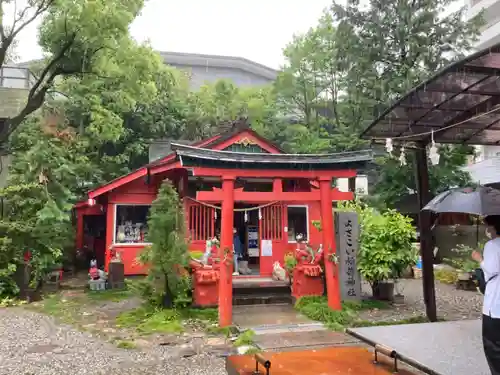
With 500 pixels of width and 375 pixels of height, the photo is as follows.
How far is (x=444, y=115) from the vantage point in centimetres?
827

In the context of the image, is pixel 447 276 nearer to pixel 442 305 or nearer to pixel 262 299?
pixel 442 305

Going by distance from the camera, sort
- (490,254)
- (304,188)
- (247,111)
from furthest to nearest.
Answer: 1. (247,111)
2. (304,188)
3. (490,254)

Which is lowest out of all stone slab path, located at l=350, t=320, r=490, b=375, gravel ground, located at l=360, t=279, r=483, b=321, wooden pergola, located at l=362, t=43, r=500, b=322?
gravel ground, located at l=360, t=279, r=483, b=321

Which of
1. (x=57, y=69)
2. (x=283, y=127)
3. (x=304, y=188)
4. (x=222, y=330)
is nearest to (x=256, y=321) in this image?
(x=222, y=330)

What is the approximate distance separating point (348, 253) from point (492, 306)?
22.9ft

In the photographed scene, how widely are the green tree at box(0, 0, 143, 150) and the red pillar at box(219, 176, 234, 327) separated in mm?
7885

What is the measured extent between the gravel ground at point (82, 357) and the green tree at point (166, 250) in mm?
1941

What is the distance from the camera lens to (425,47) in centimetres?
1795

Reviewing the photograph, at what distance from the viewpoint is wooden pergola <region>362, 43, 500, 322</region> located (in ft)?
20.9

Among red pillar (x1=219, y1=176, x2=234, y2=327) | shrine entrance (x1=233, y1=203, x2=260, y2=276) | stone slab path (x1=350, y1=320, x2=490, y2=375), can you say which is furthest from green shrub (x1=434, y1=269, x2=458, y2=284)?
red pillar (x1=219, y1=176, x2=234, y2=327)

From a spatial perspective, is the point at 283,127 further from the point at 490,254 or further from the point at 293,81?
the point at 490,254

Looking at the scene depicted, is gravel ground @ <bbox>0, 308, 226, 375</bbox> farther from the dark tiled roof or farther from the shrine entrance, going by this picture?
the shrine entrance

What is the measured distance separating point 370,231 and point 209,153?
4.96 metres

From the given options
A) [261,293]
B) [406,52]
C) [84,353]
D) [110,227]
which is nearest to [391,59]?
[406,52]
